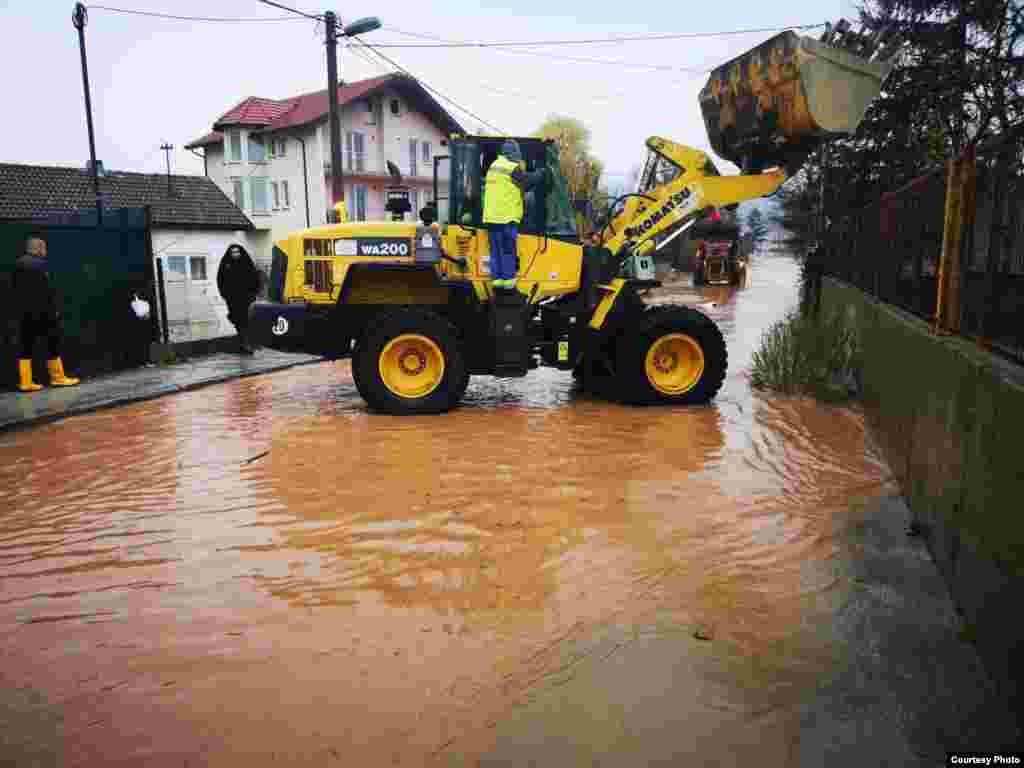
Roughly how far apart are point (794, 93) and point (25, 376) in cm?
924

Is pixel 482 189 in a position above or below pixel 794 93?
below

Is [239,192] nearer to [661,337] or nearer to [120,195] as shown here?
[120,195]

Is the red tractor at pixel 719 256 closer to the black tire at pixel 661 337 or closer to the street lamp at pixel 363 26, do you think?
the street lamp at pixel 363 26

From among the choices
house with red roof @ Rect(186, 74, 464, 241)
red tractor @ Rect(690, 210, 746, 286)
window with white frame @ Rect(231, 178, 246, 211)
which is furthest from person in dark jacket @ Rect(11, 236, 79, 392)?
window with white frame @ Rect(231, 178, 246, 211)

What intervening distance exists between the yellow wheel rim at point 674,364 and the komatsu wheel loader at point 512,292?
0.04ft

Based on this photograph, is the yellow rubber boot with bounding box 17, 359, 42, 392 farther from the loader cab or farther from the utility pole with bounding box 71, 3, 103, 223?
the loader cab

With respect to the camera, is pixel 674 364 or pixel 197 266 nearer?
pixel 674 364

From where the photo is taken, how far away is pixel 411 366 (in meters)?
8.91

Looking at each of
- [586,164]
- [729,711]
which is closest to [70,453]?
[729,711]

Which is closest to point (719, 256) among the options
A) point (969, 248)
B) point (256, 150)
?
point (256, 150)

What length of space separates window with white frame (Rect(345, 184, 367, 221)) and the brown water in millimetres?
36789

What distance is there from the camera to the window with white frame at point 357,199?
4325 centimetres

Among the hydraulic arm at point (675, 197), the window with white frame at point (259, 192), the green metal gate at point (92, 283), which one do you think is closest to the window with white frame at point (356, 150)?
the window with white frame at point (259, 192)

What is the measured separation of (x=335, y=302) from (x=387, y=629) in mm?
5765
